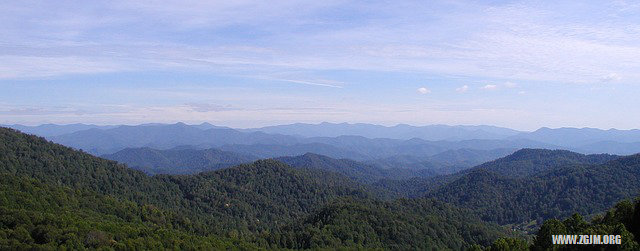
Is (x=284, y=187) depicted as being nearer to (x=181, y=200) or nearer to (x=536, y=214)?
(x=181, y=200)

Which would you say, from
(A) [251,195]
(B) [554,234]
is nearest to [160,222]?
(A) [251,195]

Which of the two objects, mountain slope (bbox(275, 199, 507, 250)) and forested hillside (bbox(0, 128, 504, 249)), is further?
mountain slope (bbox(275, 199, 507, 250))

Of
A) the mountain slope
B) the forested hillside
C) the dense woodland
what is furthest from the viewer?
the mountain slope

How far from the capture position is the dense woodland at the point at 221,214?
5681 centimetres

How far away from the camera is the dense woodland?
56812mm

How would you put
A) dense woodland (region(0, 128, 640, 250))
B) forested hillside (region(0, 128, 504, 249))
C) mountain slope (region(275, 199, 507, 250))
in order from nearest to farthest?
dense woodland (region(0, 128, 640, 250)) < forested hillside (region(0, 128, 504, 249)) < mountain slope (region(275, 199, 507, 250))

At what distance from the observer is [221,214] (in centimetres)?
14525

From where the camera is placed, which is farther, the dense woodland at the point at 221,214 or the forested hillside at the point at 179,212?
the forested hillside at the point at 179,212

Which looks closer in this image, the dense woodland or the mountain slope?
the dense woodland

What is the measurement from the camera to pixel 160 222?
100875 mm

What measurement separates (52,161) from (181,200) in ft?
134

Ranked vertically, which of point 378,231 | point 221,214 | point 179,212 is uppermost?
point 378,231

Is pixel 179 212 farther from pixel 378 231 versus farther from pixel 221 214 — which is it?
pixel 378 231

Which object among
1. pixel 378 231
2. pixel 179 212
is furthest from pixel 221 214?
pixel 378 231
